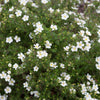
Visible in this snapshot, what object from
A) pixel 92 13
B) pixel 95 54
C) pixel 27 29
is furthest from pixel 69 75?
pixel 92 13

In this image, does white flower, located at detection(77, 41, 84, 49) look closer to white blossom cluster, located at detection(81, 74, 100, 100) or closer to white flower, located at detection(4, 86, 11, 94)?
white blossom cluster, located at detection(81, 74, 100, 100)

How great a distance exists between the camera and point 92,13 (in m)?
5.14

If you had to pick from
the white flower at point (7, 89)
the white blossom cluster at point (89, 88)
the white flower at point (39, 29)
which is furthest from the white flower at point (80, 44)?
the white flower at point (7, 89)

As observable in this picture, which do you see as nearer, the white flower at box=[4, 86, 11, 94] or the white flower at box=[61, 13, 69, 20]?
the white flower at box=[4, 86, 11, 94]

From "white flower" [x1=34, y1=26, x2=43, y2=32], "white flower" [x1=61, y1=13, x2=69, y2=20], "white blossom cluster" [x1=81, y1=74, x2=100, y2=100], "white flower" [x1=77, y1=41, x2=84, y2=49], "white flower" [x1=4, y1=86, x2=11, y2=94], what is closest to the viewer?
"white blossom cluster" [x1=81, y1=74, x2=100, y2=100]

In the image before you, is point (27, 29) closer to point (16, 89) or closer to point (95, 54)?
point (16, 89)

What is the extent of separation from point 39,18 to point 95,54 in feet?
5.88

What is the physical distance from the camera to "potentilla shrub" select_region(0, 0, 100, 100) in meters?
3.33

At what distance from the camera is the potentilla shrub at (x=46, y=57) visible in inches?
131

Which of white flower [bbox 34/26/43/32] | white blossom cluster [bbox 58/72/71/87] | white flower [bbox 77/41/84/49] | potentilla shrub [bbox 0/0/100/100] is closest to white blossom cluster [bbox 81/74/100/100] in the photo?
potentilla shrub [bbox 0/0/100/100]

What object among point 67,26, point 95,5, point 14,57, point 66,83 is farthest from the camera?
point 95,5

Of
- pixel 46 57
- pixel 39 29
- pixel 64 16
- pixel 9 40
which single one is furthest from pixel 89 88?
pixel 9 40

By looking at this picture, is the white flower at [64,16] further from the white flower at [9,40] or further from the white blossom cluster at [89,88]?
the white blossom cluster at [89,88]

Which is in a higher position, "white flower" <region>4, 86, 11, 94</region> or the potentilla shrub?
the potentilla shrub
